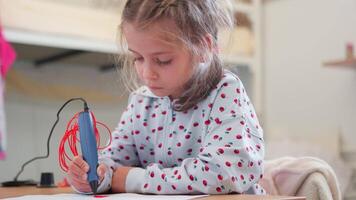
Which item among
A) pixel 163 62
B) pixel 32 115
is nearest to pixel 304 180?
pixel 163 62

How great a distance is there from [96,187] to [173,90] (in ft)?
0.56

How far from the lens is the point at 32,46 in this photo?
186cm

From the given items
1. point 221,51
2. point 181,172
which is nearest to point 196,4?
point 221,51

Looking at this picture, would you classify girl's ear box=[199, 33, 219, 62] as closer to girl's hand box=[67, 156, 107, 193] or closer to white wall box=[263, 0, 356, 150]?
girl's hand box=[67, 156, 107, 193]

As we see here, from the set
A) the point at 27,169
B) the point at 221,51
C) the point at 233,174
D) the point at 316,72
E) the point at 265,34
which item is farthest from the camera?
the point at 265,34

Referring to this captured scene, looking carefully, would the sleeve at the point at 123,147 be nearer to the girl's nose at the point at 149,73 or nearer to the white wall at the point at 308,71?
the girl's nose at the point at 149,73

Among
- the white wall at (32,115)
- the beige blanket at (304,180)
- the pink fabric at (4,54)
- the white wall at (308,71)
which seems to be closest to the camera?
the beige blanket at (304,180)

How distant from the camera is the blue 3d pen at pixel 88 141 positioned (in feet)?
2.15

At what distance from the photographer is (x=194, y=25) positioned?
0.71 m

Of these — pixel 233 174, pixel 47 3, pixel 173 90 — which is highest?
pixel 47 3

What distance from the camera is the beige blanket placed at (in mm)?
788

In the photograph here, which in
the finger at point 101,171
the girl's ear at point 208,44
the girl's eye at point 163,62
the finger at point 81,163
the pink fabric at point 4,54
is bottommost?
the finger at point 101,171

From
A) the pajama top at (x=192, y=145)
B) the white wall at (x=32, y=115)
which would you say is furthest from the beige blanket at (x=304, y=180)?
the white wall at (x=32, y=115)

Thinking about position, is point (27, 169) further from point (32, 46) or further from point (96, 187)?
point (96, 187)
